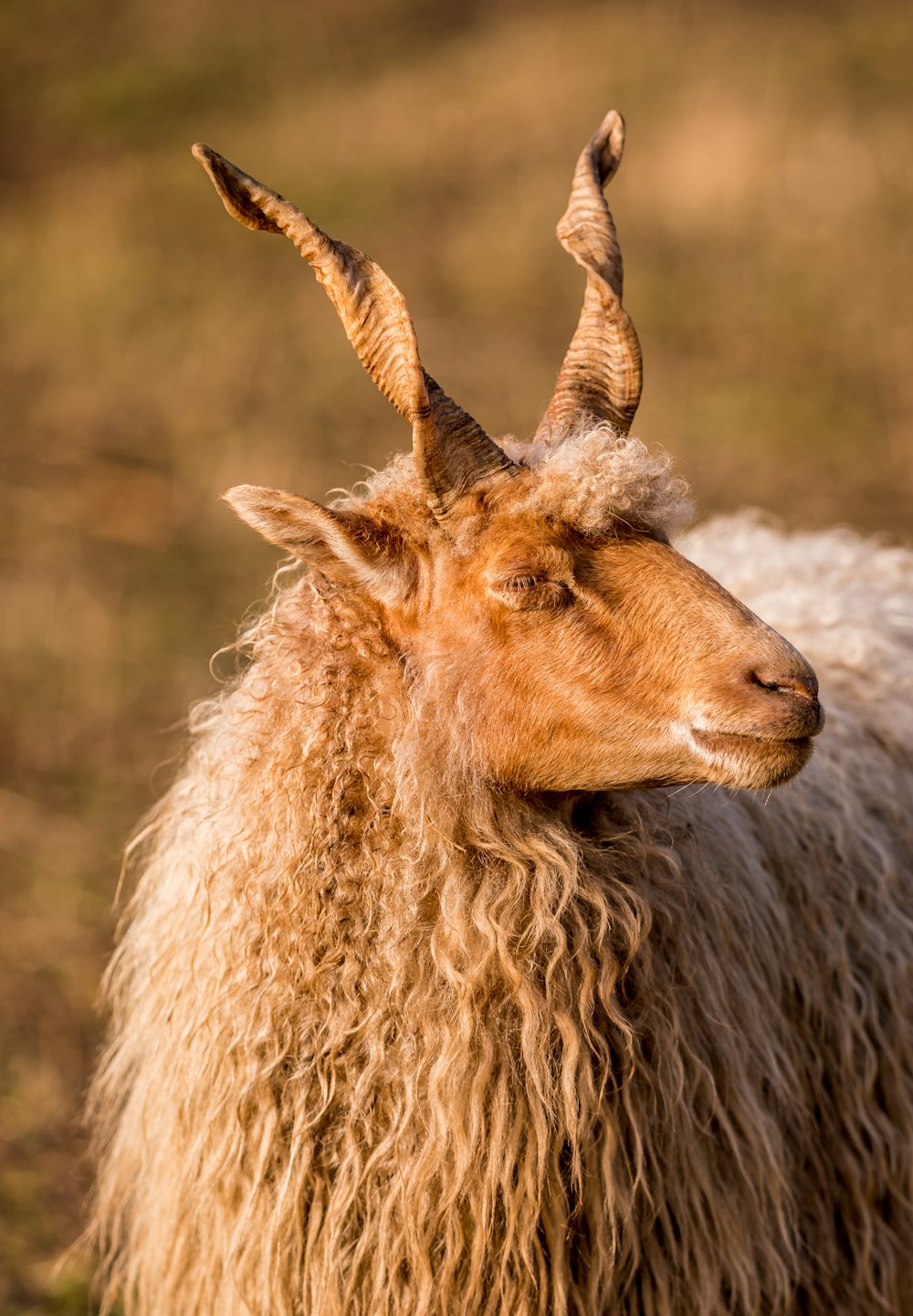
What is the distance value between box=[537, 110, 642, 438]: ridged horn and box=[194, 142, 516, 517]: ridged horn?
0.26 meters

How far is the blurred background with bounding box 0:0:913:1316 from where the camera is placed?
21.0 feet

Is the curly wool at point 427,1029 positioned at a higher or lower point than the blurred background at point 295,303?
lower

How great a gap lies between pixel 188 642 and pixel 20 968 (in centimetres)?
283

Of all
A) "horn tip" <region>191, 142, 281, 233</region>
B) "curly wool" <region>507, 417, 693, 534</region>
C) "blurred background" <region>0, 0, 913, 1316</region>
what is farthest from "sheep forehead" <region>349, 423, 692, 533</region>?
"blurred background" <region>0, 0, 913, 1316</region>

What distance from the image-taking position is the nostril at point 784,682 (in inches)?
102

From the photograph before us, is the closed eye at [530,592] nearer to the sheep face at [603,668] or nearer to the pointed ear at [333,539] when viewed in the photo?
the sheep face at [603,668]

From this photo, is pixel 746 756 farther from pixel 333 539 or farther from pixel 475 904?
pixel 333 539

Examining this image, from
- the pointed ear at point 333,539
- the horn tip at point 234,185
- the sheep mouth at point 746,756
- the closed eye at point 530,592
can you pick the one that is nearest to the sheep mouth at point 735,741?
the sheep mouth at point 746,756

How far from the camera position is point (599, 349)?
10.0 ft

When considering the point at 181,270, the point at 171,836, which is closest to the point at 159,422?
the point at 181,270

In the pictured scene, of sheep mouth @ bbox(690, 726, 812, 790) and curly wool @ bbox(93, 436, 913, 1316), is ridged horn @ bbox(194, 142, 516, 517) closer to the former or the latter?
curly wool @ bbox(93, 436, 913, 1316)

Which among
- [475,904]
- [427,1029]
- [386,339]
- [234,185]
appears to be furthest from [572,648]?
[234,185]

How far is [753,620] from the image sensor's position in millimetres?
2715

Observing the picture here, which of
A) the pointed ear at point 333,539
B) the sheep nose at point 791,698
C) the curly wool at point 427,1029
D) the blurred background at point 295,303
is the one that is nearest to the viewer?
the sheep nose at point 791,698
